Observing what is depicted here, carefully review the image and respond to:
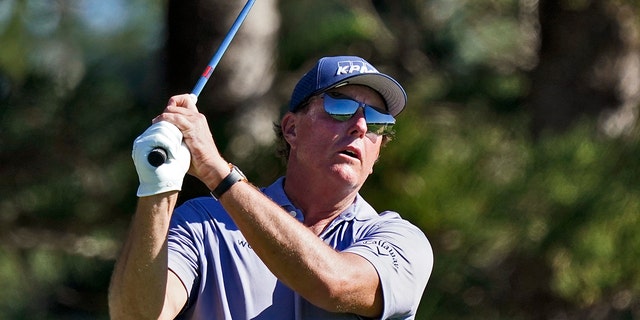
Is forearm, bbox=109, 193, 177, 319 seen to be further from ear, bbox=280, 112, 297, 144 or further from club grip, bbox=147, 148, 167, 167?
ear, bbox=280, 112, 297, 144

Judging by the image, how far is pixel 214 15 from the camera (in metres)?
4.18

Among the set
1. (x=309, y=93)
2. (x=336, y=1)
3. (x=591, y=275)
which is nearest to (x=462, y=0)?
(x=336, y=1)

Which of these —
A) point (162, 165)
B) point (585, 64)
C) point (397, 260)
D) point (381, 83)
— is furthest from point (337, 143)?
point (585, 64)

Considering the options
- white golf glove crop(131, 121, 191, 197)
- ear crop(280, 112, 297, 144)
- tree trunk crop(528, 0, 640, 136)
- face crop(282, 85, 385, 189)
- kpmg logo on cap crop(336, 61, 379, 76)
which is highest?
white golf glove crop(131, 121, 191, 197)

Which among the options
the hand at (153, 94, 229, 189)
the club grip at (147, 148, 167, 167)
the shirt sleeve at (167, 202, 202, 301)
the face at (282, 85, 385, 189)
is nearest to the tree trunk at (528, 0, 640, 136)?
the face at (282, 85, 385, 189)

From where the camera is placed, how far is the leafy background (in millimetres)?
4105

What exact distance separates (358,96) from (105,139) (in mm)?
1941

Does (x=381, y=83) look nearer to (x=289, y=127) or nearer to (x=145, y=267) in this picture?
(x=289, y=127)

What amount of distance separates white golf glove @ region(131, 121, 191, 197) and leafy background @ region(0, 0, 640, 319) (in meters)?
1.71

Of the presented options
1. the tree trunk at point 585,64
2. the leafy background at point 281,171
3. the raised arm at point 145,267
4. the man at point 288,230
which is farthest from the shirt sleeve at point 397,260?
the tree trunk at point 585,64

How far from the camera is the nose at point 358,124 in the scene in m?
2.54

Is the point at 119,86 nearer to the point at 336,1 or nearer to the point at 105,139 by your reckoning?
the point at 105,139

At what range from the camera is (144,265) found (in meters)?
2.18

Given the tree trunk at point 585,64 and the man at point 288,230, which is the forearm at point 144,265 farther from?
the tree trunk at point 585,64
